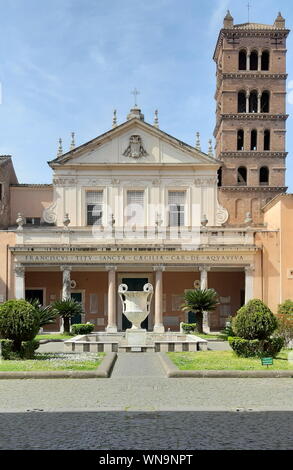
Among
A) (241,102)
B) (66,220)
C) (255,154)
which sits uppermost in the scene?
(241,102)

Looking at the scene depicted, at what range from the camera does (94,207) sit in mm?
44500

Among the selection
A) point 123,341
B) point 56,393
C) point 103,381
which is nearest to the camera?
point 56,393

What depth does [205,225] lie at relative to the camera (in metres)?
41.8

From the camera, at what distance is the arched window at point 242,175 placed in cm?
5366

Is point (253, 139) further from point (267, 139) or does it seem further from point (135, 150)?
point (135, 150)

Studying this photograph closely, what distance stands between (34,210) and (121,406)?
115 feet

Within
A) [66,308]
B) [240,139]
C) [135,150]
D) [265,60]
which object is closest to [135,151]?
[135,150]

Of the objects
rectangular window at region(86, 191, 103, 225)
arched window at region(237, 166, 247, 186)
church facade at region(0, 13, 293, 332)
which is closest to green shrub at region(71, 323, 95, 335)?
church facade at region(0, 13, 293, 332)

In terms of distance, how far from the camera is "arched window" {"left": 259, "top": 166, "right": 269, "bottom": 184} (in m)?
53.6

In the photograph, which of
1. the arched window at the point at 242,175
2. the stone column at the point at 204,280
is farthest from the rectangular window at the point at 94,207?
the arched window at the point at 242,175

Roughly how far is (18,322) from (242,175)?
36.1 meters
